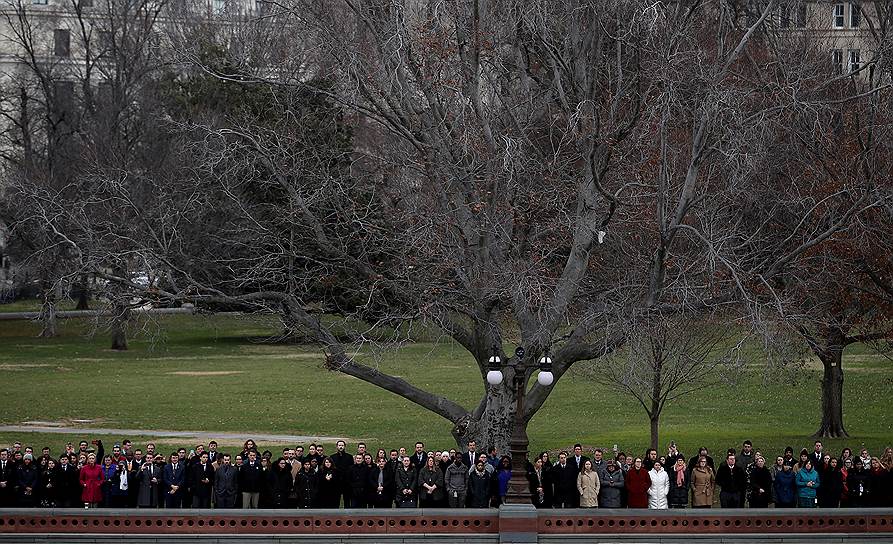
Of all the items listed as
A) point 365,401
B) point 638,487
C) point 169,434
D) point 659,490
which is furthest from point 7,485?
point 365,401

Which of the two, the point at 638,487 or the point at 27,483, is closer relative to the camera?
the point at 638,487

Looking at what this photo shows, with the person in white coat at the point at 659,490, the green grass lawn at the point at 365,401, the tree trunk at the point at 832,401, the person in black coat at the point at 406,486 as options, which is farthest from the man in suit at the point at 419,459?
the tree trunk at the point at 832,401

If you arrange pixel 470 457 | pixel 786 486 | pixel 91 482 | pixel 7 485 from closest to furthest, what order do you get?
pixel 7 485
pixel 91 482
pixel 786 486
pixel 470 457

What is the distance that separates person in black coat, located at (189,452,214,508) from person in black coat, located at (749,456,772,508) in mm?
10571

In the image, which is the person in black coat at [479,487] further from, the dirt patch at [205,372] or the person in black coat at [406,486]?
the dirt patch at [205,372]

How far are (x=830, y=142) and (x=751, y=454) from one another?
34.0 ft

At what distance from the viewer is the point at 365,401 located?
5462 centimetres

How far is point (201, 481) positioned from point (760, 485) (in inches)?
429

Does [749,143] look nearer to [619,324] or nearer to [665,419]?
[619,324]

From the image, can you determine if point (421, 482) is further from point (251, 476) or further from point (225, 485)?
point (225, 485)

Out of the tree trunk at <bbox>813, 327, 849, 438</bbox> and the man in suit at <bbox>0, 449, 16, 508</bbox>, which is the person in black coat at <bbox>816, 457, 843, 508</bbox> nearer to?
the tree trunk at <bbox>813, 327, 849, 438</bbox>

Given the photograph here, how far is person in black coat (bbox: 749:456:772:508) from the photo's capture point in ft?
87.8

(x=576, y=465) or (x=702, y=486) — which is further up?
(x=576, y=465)

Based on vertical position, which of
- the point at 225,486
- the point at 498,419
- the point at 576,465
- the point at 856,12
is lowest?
the point at 225,486
